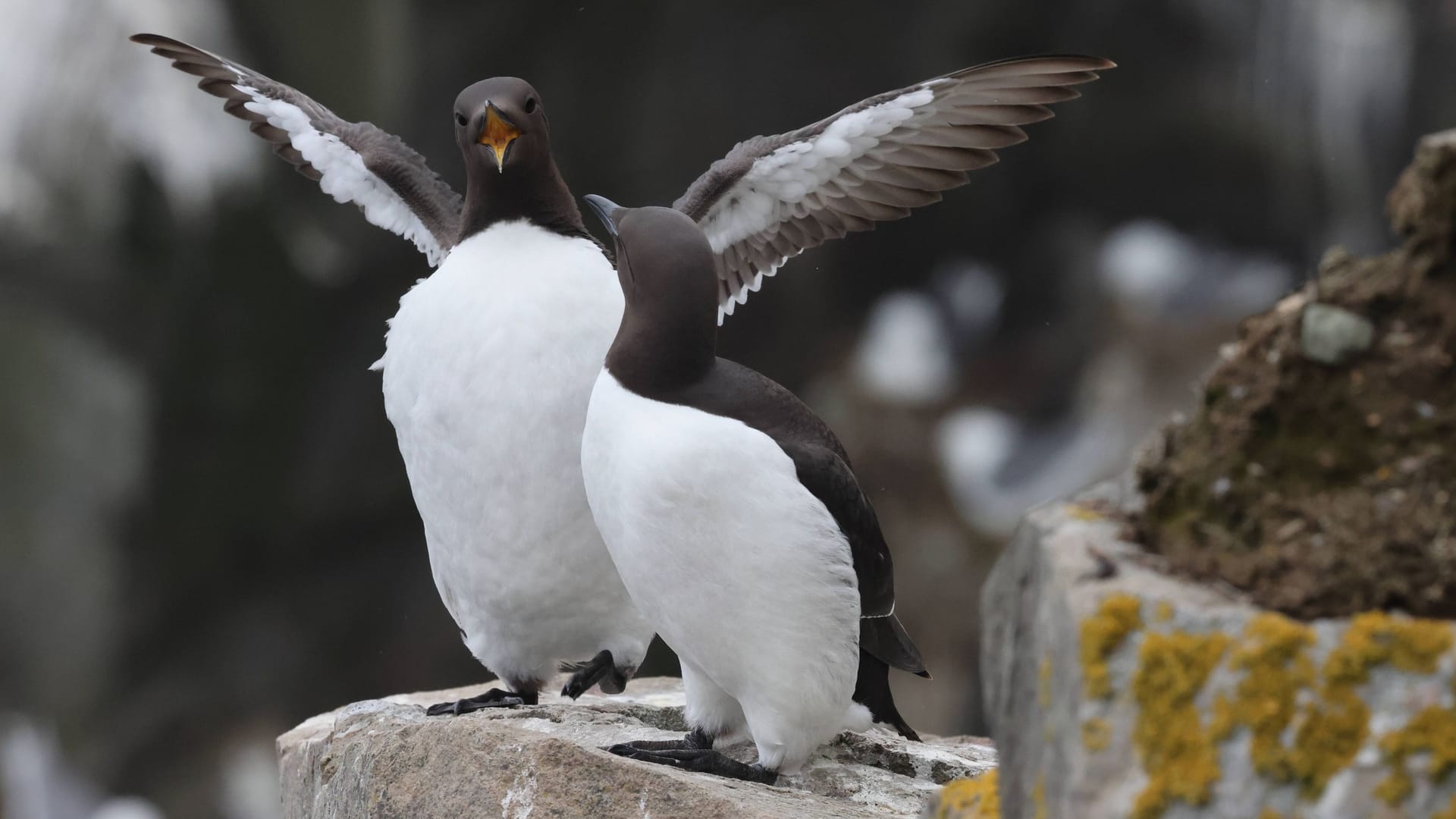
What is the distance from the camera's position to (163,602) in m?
9.83

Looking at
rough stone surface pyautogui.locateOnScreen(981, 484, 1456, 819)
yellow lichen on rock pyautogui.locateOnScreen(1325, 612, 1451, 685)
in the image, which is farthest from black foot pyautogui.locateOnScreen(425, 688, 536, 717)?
yellow lichen on rock pyautogui.locateOnScreen(1325, 612, 1451, 685)

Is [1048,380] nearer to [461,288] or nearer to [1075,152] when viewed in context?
[1075,152]

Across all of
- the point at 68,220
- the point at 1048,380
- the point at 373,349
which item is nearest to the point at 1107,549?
the point at 1048,380

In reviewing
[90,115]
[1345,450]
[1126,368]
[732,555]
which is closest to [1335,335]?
[1345,450]

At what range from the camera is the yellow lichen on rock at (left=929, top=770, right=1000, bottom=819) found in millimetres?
2350

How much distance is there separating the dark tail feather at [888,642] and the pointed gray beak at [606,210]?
1.12 metres

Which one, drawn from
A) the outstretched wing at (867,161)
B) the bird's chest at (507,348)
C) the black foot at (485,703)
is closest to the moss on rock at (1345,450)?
the outstretched wing at (867,161)

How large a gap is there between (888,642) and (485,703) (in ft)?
4.34

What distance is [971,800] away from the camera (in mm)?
2428

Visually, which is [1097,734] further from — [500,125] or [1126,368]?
[1126,368]

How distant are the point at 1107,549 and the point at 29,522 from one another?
941 cm

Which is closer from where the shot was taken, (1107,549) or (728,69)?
(1107,549)

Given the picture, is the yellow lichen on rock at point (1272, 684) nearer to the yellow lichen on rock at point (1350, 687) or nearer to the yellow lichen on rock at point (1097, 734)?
the yellow lichen on rock at point (1350, 687)

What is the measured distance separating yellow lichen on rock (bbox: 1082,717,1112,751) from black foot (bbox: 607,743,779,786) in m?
1.54
